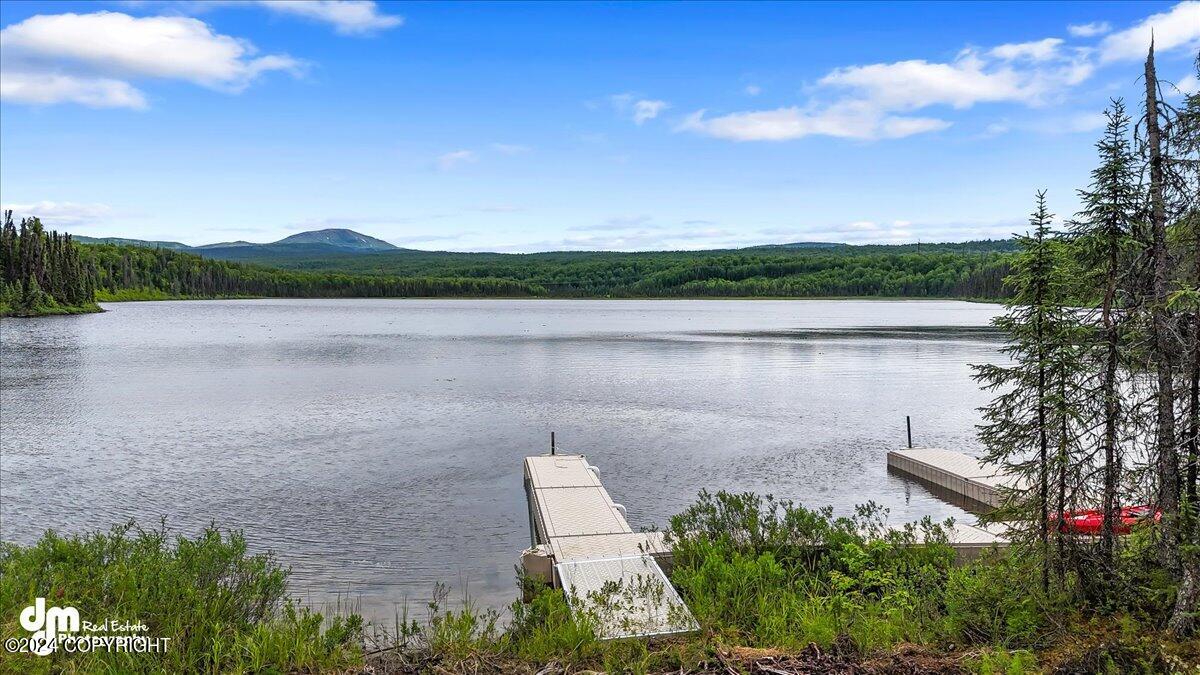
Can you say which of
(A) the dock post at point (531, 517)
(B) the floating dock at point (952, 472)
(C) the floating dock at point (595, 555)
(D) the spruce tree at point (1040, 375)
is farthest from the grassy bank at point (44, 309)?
(D) the spruce tree at point (1040, 375)

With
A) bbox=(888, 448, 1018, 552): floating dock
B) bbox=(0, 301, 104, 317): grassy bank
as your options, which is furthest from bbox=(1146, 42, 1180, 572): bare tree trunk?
bbox=(0, 301, 104, 317): grassy bank

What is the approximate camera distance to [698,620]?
24.8ft

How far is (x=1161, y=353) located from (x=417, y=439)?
20.3 metres

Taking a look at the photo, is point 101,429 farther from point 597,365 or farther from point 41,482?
point 597,365

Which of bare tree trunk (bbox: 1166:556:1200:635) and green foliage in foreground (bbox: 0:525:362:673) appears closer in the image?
bare tree trunk (bbox: 1166:556:1200:635)

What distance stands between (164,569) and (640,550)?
5743 millimetres

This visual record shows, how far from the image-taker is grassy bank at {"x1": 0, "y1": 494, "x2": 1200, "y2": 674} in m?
5.95

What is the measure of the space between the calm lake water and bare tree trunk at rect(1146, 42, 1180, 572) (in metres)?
8.21

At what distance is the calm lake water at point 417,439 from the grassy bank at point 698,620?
3.78 meters

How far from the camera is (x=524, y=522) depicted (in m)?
15.5

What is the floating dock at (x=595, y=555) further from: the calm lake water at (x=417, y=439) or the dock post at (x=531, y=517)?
the calm lake water at (x=417, y=439)

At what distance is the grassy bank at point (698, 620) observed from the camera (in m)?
5.95

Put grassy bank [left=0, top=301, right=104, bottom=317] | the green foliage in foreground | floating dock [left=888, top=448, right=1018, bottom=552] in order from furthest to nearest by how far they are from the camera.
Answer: grassy bank [left=0, top=301, right=104, bottom=317] → floating dock [left=888, top=448, right=1018, bottom=552] → the green foliage in foreground

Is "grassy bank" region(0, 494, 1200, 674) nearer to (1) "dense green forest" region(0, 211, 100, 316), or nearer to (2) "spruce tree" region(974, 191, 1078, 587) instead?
(2) "spruce tree" region(974, 191, 1078, 587)
